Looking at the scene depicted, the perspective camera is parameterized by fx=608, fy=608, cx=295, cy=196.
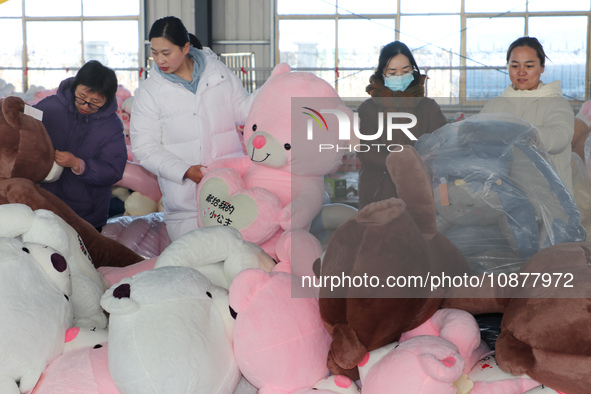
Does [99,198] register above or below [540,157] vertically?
below

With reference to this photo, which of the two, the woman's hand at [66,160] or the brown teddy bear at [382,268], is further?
the woman's hand at [66,160]

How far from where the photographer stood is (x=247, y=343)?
121 cm

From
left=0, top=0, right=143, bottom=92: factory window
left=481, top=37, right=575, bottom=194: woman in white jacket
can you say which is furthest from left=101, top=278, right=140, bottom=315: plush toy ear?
left=0, top=0, right=143, bottom=92: factory window

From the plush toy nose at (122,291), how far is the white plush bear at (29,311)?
0.20m

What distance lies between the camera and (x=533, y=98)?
6.82 feet

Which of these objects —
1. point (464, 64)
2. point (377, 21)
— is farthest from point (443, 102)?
point (377, 21)

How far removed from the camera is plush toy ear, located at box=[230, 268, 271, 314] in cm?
125

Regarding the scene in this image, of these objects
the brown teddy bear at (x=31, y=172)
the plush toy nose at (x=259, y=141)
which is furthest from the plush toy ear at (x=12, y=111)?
the plush toy nose at (x=259, y=141)

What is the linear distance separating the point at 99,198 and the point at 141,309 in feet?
4.26

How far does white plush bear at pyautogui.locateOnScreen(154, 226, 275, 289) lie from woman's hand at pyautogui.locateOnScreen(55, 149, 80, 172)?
2.64 feet

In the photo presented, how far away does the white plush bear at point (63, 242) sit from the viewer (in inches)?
58.9

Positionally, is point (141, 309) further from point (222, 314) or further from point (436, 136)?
point (436, 136)

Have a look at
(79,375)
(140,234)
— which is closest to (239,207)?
(79,375)

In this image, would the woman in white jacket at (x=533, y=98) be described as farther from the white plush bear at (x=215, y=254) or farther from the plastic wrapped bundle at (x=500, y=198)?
the white plush bear at (x=215, y=254)
